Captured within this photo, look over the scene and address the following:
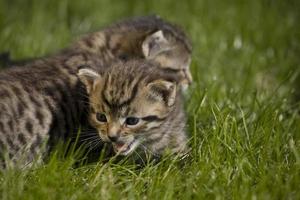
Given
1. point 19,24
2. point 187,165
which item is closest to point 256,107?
point 187,165

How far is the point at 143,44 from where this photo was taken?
5418mm

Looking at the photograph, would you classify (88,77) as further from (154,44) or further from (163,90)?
(154,44)

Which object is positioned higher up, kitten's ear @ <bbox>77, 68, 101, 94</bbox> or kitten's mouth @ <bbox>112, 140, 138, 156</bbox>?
kitten's ear @ <bbox>77, 68, 101, 94</bbox>

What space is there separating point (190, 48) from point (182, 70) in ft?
0.73

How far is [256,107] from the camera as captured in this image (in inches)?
212

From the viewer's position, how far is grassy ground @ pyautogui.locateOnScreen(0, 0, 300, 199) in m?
3.92

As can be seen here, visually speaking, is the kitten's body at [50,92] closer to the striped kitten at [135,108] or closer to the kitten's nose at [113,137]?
the striped kitten at [135,108]

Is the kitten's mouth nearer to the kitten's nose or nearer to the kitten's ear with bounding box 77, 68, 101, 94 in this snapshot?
the kitten's nose

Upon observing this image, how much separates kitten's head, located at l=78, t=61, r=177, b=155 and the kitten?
0.71 meters

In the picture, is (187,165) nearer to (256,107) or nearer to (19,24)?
(256,107)

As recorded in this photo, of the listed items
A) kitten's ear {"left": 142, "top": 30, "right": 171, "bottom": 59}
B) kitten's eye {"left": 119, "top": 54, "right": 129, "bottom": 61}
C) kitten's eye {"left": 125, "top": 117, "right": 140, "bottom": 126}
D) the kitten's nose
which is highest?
kitten's ear {"left": 142, "top": 30, "right": 171, "bottom": 59}

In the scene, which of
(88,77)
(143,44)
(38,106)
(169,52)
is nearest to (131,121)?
(88,77)

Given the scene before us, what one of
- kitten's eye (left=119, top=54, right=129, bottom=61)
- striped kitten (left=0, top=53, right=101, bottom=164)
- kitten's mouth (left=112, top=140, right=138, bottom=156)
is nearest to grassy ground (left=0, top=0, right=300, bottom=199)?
kitten's mouth (left=112, top=140, right=138, bottom=156)

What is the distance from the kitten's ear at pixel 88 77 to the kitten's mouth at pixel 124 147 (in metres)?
0.45
